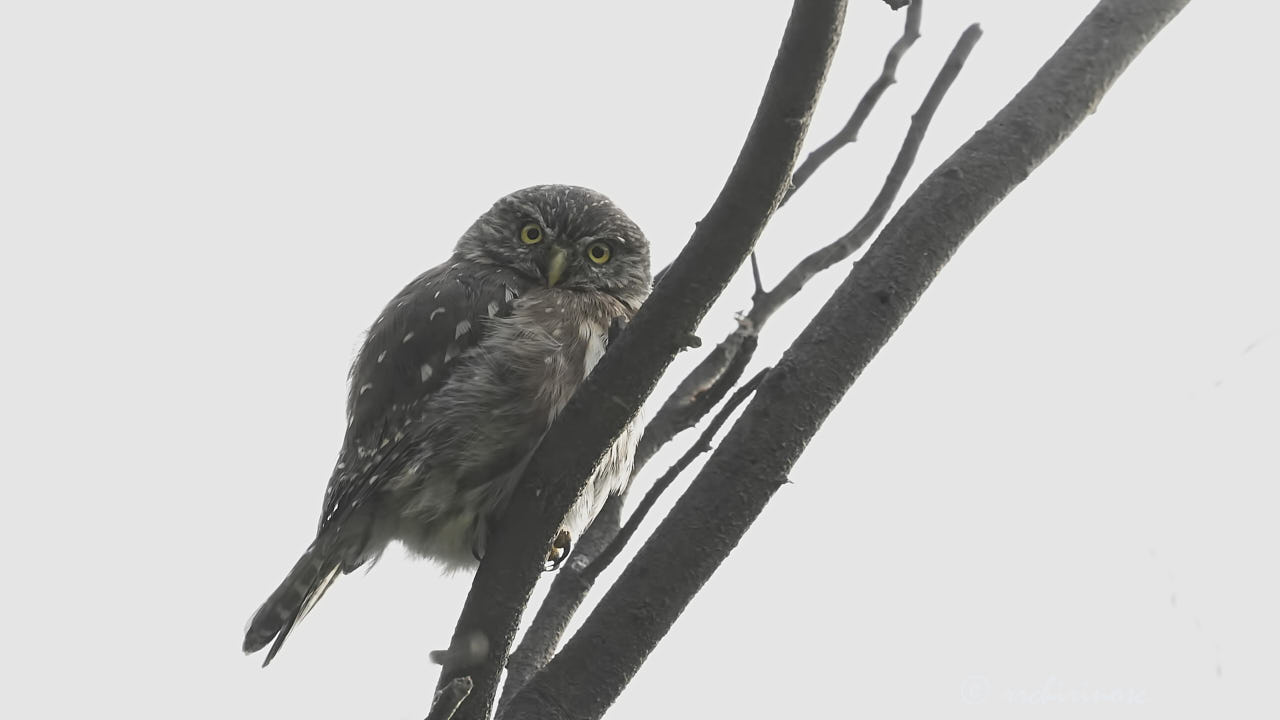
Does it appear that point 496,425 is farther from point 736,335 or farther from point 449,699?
point 449,699

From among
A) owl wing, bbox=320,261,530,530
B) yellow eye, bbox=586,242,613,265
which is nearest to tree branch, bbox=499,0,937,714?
owl wing, bbox=320,261,530,530

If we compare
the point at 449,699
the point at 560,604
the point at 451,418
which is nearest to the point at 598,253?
the point at 451,418

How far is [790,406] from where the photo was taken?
2828mm

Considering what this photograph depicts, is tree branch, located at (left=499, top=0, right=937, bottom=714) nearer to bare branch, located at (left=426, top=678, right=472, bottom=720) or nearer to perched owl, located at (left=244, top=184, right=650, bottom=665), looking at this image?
perched owl, located at (left=244, top=184, right=650, bottom=665)

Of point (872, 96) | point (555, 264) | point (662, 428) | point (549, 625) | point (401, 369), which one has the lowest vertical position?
point (549, 625)

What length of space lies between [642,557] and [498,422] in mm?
1365

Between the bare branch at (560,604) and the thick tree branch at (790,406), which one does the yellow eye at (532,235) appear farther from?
the thick tree branch at (790,406)

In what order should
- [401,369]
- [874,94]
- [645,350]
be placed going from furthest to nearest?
[401,369] → [874,94] → [645,350]

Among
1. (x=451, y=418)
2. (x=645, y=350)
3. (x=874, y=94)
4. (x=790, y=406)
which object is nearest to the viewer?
(x=645, y=350)

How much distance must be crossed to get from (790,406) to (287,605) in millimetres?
2250

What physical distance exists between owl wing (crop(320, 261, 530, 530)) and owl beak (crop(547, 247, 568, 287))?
0.16 m

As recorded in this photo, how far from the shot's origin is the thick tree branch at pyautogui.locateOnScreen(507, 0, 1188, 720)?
2734 millimetres

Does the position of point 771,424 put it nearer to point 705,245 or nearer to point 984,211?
point 705,245

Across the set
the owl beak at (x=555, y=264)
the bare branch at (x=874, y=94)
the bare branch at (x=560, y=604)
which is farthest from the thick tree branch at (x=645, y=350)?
the owl beak at (x=555, y=264)
